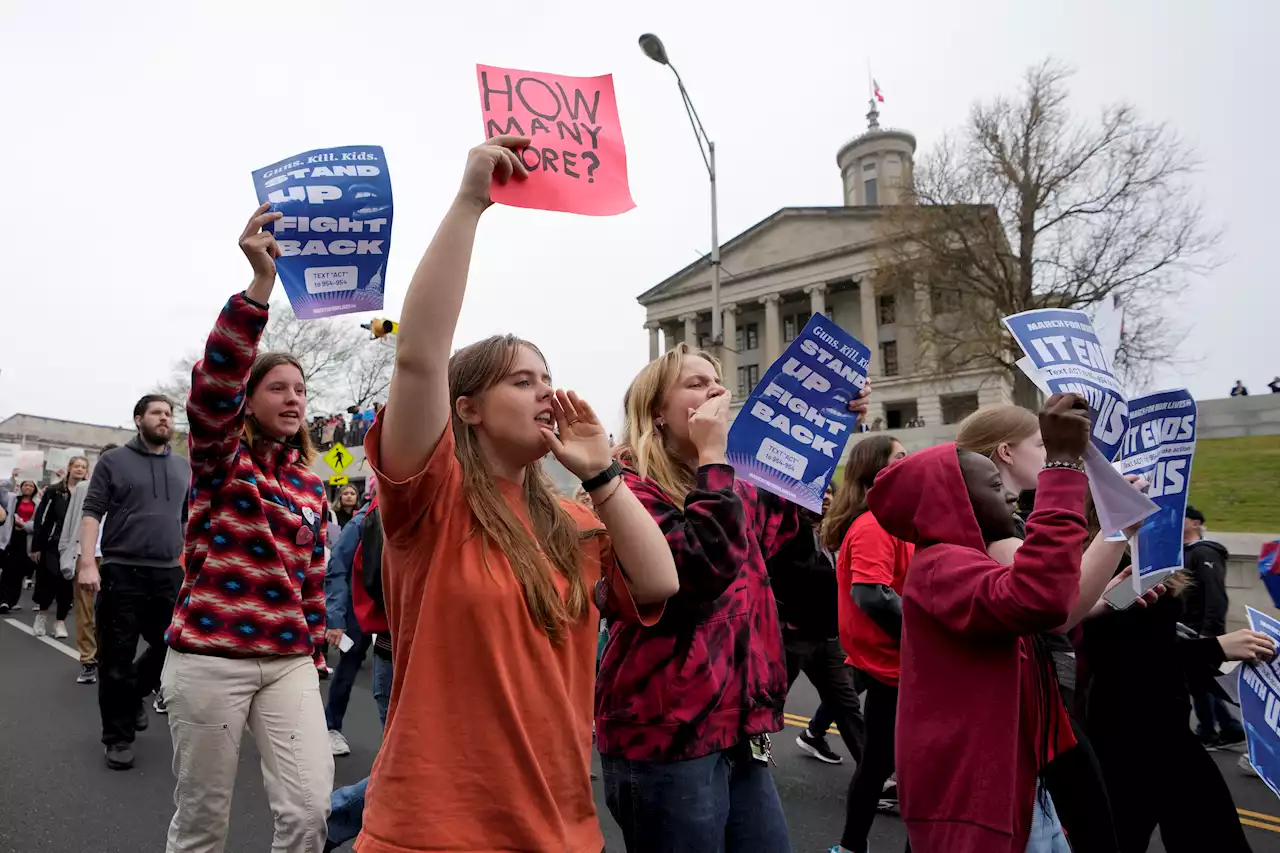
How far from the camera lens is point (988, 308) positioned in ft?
95.2

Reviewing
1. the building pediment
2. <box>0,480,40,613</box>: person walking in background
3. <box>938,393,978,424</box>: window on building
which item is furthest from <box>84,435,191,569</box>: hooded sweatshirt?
the building pediment

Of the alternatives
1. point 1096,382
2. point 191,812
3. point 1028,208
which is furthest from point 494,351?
point 1028,208

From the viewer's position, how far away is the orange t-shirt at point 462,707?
1.62 metres

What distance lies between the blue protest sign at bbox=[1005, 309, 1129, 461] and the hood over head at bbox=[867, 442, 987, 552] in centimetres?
32

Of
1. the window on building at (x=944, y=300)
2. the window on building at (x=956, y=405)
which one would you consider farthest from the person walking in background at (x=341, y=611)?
the window on building at (x=956, y=405)

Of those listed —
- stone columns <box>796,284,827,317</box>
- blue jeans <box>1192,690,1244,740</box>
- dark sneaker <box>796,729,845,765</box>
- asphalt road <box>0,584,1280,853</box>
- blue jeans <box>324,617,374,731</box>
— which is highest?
stone columns <box>796,284,827,317</box>

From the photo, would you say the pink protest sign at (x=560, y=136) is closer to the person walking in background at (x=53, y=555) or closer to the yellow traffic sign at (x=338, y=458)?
the person walking in background at (x=53, y=555)

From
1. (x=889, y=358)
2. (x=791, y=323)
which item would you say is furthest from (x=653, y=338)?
(x=889, y=358)

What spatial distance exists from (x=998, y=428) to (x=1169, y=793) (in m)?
1.49

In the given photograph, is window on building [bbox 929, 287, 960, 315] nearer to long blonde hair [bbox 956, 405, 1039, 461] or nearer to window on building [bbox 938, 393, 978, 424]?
window on building [bbox 938, 393, 978, 424]

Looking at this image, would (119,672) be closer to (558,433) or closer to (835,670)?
(835,670)

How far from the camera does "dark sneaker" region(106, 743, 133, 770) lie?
4965 millimetres

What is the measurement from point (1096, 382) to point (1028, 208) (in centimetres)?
2825

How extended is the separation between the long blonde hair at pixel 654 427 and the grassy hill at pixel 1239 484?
59.9ft
